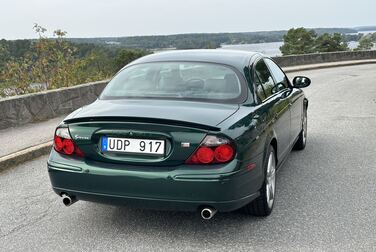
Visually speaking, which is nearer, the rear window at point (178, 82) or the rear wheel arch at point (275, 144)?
the rear window at point (178, 82)

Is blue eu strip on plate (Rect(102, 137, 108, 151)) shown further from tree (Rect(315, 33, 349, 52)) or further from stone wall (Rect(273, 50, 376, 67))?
tree (Rect(315, 33, 349, 52))

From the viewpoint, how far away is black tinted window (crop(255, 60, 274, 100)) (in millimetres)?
4535

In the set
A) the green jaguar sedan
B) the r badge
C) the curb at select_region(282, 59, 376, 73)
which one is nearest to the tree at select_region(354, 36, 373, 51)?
the curb at select_region(282, 59, 376, 73)

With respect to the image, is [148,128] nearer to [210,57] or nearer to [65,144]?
[65,144]

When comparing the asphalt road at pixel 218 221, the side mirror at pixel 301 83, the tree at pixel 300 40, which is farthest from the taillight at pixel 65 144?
the tree at pixel 300 40

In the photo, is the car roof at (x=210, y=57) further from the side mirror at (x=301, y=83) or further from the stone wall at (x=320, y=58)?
the stone wall at (x=320, y=58)

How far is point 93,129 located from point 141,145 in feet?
1.38

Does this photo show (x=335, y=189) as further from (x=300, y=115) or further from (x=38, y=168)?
(x=38, y=168)

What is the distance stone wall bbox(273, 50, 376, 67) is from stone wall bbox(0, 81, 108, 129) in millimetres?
14980

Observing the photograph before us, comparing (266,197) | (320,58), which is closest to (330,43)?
(320,58)

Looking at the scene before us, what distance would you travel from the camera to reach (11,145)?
22.9 ft

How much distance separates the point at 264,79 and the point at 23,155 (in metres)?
3.46

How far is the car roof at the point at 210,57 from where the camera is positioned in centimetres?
456

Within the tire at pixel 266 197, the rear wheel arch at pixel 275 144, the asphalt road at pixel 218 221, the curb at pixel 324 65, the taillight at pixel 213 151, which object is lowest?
the curb at pixel 324 65
